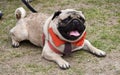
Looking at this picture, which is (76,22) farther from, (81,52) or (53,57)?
(81,52)

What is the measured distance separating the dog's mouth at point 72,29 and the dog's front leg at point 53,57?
315 mm

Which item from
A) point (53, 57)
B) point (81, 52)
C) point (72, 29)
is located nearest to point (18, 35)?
point (53, 57)

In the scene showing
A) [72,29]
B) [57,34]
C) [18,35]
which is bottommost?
[18,35]

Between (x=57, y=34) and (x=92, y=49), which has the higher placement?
(x=57, y=34)

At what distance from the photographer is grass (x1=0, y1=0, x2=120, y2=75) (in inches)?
176

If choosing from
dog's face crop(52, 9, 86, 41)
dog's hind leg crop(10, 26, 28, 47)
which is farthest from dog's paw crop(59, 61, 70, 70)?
dog's hind leg crop(10, 26, 28, 47)

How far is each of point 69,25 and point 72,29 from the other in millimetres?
75

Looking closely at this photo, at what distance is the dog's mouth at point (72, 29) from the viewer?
14.1ft

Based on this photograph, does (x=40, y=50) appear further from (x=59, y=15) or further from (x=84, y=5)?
(x=84, y=5)

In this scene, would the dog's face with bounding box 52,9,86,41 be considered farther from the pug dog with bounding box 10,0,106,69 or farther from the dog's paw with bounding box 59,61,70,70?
the dog's paw with bounding box 59,61,70,70

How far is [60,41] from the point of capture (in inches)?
177

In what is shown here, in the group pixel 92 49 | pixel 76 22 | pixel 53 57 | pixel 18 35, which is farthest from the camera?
pixel 18 35

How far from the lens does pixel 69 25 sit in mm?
4309

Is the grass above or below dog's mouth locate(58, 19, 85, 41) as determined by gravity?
below
